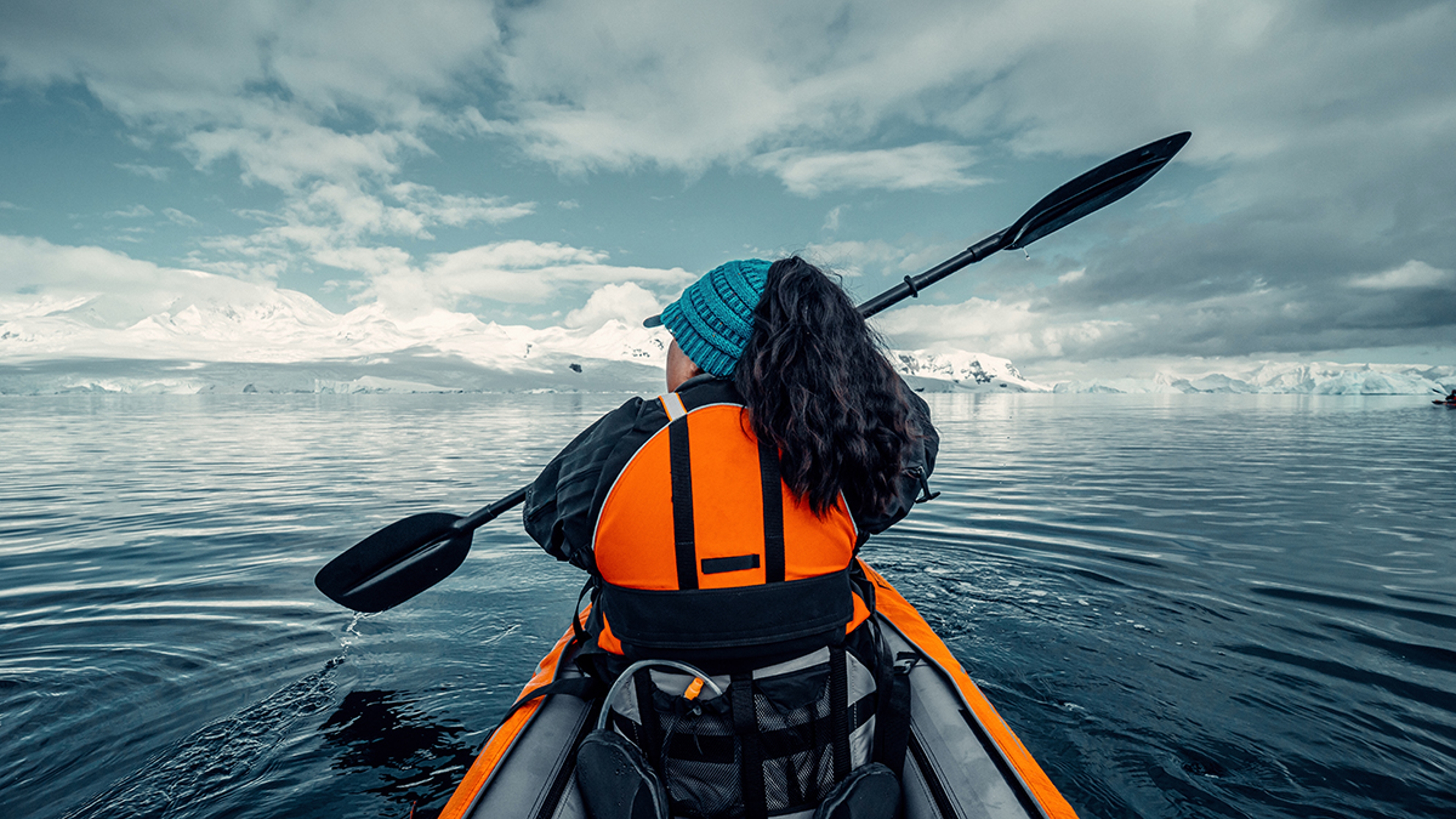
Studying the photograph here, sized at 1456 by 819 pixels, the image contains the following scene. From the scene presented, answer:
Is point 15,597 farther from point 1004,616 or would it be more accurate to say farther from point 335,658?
point 1004,616

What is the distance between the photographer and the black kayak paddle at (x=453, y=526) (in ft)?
12.8

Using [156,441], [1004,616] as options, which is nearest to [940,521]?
[1004,616]

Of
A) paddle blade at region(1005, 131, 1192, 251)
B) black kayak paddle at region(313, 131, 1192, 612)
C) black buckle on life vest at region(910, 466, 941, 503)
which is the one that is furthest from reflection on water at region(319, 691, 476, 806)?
paddle blade at region(1005, 131, 1192, 251)

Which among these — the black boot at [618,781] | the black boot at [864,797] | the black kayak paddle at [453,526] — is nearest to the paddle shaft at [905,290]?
the black kayak paddle at [453,526]

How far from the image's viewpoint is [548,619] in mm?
5508

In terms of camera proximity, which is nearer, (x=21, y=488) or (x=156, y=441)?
(x=21, y=488)

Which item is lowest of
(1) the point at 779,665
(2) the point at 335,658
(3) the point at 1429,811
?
(3) the point at 1429,811

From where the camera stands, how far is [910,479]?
2.36 metres

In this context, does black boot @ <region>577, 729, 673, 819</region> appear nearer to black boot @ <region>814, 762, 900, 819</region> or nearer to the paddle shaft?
black boot @ <region>814, 762, 900, 819</region>

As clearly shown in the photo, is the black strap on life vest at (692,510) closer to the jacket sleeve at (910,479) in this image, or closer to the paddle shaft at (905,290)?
the jacket sleeve at (910,479)

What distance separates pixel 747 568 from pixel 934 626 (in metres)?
3.89

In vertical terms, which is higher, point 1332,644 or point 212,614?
point 212,614

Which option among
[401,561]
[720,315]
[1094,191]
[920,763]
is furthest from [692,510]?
[1094,191]

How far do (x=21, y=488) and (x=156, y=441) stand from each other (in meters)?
11.2
